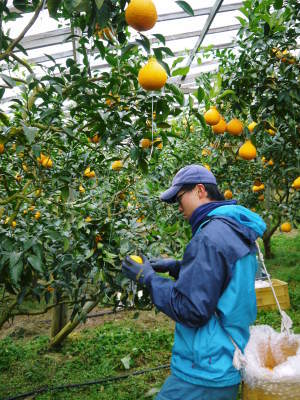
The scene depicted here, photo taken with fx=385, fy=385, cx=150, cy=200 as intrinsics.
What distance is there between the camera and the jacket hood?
4.23 ft

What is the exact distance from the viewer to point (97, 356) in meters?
3.54

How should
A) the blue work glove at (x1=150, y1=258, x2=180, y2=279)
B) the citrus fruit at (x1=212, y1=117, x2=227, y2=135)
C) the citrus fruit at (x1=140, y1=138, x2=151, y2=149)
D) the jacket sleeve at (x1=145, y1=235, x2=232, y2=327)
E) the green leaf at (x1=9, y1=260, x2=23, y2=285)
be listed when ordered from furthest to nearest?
the citrus fruit at (x1=212, y1=117, x2=227, y2=135) < the citrus fruit at (x1=140, y1=138, x2=151, y2=149) < the blue work glove at (x1=150, y1=258, x2=180, y2=279) < the green leaf at (x1=9, y1=260, x2=23, y2=285) < the jacket sleeve at (x1=145, y1=235, x2=232, y2=327)

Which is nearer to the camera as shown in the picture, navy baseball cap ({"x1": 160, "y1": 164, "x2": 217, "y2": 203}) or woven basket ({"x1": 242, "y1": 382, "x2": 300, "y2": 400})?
woven basket ({"x1": 242, "y1": 382, "x2": 300, "y2": 400})

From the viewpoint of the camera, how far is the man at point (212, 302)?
118cm

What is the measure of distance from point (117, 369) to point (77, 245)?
A: 193 centimetres

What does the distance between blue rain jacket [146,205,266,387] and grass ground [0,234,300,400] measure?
1511 mm

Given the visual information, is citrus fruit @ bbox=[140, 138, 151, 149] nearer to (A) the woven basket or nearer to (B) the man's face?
(B) the man's face

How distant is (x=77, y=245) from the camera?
1.83 m

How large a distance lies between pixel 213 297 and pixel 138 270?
341 millimetres

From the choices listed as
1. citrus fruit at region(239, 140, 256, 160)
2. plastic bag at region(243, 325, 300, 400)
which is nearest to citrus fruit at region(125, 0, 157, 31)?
plastic bag at region(243, 325, 300, 400)

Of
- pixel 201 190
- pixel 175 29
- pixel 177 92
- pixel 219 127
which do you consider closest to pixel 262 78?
pixel 219 127

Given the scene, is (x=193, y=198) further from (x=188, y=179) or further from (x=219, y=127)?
(x=219, y=127)

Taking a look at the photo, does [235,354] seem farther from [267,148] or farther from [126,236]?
[267,148]

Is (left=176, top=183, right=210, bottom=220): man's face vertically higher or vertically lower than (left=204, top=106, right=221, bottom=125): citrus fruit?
lower
